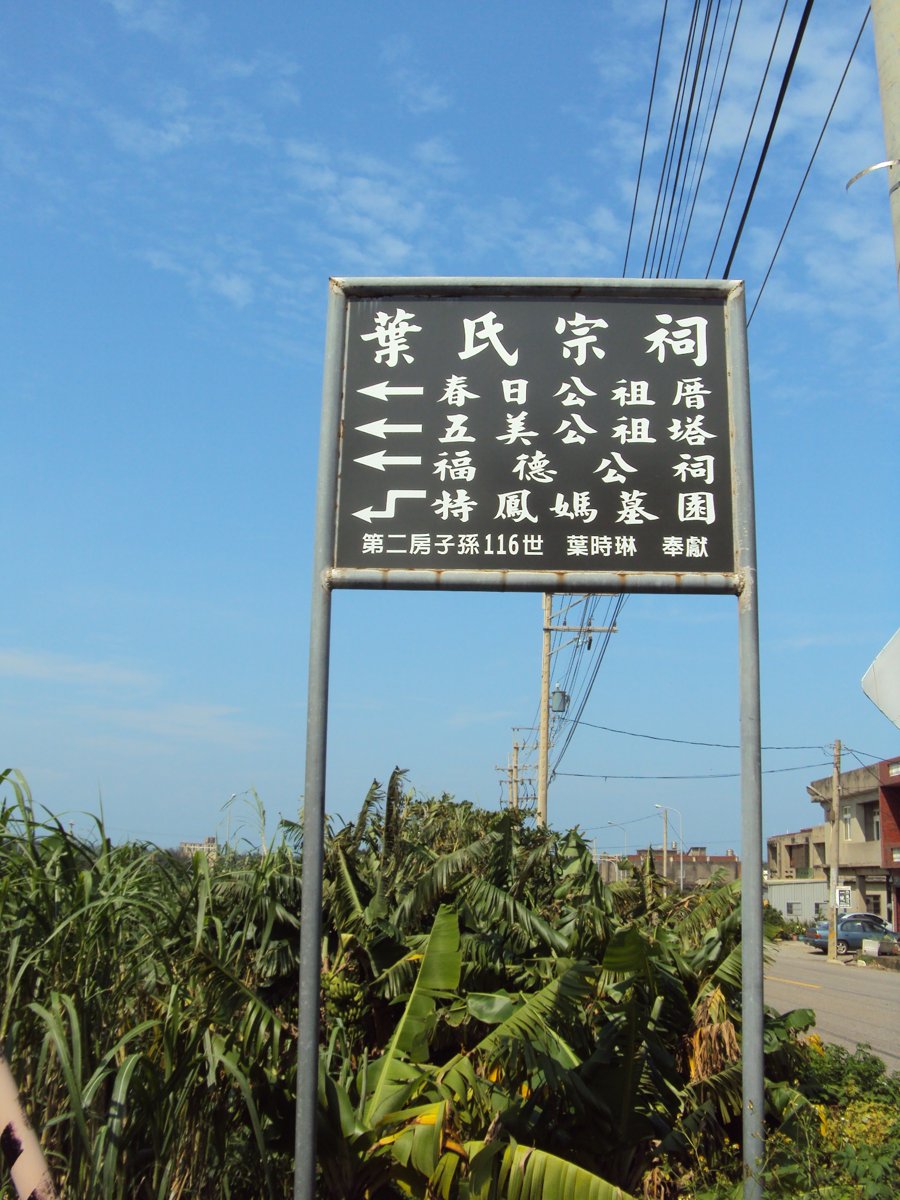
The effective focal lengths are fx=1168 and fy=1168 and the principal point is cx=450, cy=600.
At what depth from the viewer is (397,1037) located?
657cm

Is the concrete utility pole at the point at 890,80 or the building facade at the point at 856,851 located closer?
the concrete utility pole at the point at 890,80

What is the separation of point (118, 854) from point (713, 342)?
135 inches

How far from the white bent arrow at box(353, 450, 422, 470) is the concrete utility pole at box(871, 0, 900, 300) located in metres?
2.11

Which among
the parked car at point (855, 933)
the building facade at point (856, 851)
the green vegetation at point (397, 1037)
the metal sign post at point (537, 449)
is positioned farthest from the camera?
the building facade at point (856, 851)

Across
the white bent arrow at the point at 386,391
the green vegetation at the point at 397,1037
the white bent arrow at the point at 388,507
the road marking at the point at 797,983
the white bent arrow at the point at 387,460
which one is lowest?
the road marking at the point at 797,983

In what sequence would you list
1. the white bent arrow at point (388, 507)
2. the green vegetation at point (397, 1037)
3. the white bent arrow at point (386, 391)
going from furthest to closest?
the white bent arrow at point (386, 391) → the white bent arrow at point (388, 507) → the green vegetation at point (397, 1037)

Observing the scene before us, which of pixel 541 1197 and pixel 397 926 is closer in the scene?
pixel 541 1197

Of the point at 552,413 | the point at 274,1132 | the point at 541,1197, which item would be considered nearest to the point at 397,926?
the point at 274,1132

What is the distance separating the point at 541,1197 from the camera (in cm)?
523

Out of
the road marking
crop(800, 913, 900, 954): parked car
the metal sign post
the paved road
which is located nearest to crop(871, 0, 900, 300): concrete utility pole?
the metal sign post

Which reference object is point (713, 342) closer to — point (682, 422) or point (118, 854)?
point (682, 422)

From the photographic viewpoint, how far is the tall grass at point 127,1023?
3.94 meters

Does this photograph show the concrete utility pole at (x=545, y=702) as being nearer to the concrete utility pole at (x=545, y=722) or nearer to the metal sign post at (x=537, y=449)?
the concrete utility pole at (x=545, y=722)

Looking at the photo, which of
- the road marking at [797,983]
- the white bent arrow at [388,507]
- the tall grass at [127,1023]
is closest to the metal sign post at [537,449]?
the white bent arrow at [388,507]
